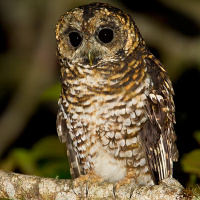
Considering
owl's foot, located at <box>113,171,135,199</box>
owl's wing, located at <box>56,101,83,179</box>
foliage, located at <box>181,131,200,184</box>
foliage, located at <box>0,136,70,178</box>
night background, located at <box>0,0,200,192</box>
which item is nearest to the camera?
owl's foot, located at <box>113,171,135,199</box>

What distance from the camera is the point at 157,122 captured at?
12.9 ft

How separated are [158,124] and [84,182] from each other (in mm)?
728

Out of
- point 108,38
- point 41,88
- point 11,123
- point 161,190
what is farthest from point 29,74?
point 161,190

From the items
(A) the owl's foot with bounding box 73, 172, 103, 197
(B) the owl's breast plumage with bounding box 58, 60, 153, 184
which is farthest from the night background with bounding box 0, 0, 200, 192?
(B) the owl's breast plumage with bounding box 58, 60, 153, 184

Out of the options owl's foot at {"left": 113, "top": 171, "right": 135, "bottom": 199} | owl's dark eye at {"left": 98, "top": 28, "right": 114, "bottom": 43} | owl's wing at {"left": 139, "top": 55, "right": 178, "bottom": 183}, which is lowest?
owl's foot at {"left": 113, "top": 171, "right": 135, "bottom": 199}

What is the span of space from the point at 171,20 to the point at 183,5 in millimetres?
883

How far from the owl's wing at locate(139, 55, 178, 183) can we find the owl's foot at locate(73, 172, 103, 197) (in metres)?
0.46

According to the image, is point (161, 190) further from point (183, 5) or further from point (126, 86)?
point (183, 5)

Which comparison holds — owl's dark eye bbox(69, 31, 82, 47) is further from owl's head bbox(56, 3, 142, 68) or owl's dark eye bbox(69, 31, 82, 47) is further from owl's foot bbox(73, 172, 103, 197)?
owl's foot bbox(73, 172, 103, 197)

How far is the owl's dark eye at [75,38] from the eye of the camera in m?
3.76

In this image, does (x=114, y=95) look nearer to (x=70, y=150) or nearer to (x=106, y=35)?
(x=106, y=35)

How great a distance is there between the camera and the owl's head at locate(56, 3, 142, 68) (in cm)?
369

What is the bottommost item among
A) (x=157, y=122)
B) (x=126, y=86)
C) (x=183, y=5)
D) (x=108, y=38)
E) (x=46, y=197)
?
(x=46, y=197)

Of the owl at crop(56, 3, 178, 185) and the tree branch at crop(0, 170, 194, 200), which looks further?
the owl at crop(56, 3, 178, 185)
